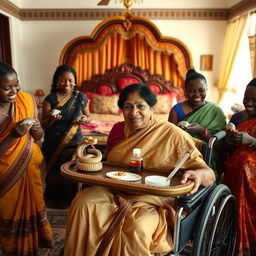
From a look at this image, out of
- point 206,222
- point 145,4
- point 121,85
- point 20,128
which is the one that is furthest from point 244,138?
point 145,4

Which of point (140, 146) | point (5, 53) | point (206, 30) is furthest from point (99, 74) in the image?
point (140, 146)

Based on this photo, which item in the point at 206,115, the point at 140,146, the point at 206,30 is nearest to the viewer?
the point at 140,146

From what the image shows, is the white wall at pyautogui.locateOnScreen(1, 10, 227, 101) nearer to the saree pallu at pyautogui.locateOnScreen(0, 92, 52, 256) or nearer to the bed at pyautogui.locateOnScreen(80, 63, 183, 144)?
the bed at pyautogui.locateOnScreen(80, 63, 183, 144)

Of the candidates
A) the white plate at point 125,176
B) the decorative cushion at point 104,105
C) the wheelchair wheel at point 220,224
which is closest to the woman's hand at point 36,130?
the white plate at point 125,176

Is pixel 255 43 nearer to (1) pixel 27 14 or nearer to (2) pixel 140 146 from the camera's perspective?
(2) pixel 140 146

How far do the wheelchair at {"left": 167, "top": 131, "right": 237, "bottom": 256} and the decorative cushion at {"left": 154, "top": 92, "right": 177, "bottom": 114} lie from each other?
112 inches

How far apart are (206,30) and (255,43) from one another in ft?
4.57

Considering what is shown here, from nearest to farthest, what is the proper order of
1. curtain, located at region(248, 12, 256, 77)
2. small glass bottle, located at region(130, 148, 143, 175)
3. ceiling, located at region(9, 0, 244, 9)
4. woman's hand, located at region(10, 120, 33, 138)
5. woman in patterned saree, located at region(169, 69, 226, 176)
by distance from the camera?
1. small glass bottle, located at region(130, 148, 143, 175)
2. woman's hand, located at region(10, 120, 33, 138)
3. woman in patterned saree, located at region(169, 69, 226, 176)
4. curtain, located at region(248, 12, 256, 77)
5. ceiling, located at region(9, 0, 244, 9)

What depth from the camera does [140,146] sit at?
163cm

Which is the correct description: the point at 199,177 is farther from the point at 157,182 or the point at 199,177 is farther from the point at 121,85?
the point at 121,85

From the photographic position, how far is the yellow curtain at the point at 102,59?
16.8 feet

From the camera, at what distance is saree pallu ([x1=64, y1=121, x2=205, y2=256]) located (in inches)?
50.9

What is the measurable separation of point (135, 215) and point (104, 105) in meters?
3.45

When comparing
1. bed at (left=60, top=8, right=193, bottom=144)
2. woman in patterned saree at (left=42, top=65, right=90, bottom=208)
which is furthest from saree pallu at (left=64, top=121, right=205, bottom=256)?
bed at (left=60, top=8, right=193, bottom=144)
